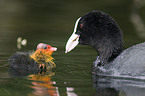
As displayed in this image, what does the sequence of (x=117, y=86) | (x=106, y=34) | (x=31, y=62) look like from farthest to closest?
(x=31, y=62) < (x=106, y=34) < (x=117, y=86)

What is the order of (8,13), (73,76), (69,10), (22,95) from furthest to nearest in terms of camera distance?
(69,10)
(8,13)
(73,76)
(22,95)

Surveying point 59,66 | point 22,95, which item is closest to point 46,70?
point 59,66

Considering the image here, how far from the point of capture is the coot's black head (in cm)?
691

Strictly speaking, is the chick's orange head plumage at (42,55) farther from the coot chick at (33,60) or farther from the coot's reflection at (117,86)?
the coot's reflection at (117,86)

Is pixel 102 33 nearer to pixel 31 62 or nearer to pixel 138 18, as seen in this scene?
pixel 31 62

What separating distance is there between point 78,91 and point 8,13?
363 inches

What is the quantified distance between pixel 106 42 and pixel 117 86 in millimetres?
1140

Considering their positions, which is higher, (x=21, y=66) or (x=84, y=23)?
(x=84, y=23)

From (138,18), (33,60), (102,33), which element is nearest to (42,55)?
(33,60)

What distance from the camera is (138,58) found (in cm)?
637

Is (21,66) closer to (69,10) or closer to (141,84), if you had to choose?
(141,84)

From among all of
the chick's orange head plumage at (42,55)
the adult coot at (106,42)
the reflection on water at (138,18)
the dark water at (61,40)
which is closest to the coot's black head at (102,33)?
the adult coot at (106,42)

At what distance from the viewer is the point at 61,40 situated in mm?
10438

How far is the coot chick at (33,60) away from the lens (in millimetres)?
7250
